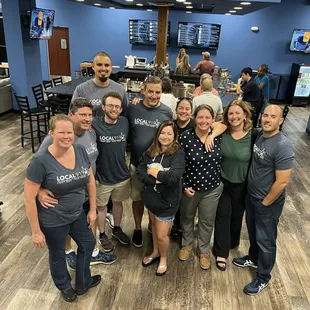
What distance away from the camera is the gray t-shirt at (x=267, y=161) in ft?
7.20

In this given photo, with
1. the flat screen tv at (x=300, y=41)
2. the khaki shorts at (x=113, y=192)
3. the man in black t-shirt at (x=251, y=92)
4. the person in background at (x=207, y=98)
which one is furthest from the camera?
the flat screen tv at (x=300, y=41)

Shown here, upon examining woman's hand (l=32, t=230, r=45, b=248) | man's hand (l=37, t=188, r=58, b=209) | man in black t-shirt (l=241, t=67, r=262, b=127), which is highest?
man in black t-shirt (l=241, t=67, r=262, b=127)

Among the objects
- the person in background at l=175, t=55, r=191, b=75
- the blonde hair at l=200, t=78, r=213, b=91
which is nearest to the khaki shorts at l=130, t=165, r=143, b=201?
the blonde hair at l=200, t=78, r=213, b=91

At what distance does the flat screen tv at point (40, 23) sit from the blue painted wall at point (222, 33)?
2.81 m

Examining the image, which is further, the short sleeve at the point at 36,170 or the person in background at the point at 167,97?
the person in background at the point at 167,97

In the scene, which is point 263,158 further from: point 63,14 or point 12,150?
point 63,14

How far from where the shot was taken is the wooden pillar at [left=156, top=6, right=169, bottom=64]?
6430 mm

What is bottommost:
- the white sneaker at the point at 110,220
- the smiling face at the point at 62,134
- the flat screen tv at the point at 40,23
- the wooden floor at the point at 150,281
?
the wooden floor at the point at 150,281

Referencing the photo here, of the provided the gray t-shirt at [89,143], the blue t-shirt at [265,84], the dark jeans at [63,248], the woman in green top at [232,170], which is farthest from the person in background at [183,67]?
the dark jeans at [63,248]

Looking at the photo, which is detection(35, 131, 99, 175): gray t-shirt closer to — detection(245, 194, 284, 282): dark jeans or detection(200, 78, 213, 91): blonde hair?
detection(245, 194, 284, 282): dark jeans

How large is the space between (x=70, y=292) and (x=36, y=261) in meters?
0.61

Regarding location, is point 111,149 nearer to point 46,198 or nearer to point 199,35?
point 46,198

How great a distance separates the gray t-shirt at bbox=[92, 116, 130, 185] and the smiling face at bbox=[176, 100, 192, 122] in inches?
18.4

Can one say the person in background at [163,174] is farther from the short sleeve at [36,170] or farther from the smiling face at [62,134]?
the short sleeve at [36,170]
